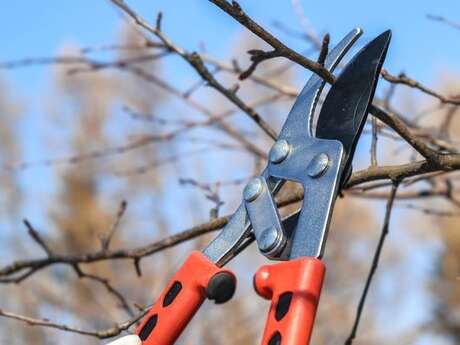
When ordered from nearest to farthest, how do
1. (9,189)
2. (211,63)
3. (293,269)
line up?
(293,269)
(211,63)
(9,189)

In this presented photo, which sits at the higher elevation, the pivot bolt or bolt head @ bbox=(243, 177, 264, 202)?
bolt head @ bbox=(243, 177, 264, 202)

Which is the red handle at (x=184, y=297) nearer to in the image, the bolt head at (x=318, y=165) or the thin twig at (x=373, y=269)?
the bolt head at (x=318, y=165)

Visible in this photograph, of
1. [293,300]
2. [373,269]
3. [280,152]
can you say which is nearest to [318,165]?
[280,152]

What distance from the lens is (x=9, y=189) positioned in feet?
38.8

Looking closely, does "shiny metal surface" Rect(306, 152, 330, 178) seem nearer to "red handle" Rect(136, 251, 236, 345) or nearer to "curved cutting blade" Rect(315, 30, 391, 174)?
"curved cutting blade" Rect(315, 30, 391, 174)

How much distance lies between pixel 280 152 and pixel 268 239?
151 millimetres

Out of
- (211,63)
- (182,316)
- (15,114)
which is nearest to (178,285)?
(182,316)

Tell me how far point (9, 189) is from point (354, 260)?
241 inches

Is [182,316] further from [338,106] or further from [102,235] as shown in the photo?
[102,235]

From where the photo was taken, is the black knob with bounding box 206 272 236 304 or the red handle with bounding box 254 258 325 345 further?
the black knob with bounding box 206 272 236 304

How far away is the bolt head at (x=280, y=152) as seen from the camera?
1101 mm

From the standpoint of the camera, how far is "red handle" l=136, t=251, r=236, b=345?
99 centimetres

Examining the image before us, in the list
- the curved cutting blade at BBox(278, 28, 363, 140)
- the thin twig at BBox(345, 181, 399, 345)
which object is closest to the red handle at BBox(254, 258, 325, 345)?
the curved cutting blade at BBox(278, 28, 363, 140)

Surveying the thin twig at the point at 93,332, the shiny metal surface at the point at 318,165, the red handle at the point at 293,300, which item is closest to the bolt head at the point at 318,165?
the shiny metal surface at the point at 318,165
